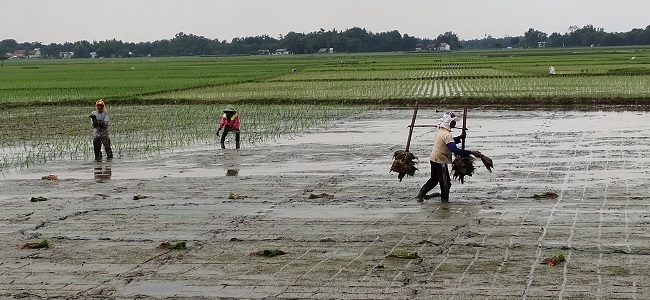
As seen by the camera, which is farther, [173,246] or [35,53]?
[35,53]

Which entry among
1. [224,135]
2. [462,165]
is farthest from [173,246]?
[224,135]

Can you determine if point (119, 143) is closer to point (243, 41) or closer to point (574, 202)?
point (574, 202)

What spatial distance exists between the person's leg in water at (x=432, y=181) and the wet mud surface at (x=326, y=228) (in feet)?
0.52

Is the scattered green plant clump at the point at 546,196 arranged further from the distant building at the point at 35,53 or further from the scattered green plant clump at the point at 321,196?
the distant building at the point at 35,53

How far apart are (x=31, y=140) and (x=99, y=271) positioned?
13.2 m

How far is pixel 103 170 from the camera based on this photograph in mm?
14531

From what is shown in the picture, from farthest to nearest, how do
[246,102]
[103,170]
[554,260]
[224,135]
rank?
[246,102], [224,135], [103,170], [554,260]

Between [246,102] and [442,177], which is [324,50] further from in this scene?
[442,177]

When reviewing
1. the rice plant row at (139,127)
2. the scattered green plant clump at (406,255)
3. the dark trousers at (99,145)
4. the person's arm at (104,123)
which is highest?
the person's arm at (104,123)

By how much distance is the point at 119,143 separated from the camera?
1875cm

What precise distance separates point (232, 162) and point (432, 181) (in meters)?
5.34

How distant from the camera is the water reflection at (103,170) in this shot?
1369cm

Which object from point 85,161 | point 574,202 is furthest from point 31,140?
point 574,202

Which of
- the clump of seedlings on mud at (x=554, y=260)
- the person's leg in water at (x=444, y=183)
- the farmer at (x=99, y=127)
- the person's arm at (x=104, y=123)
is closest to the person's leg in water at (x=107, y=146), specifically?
the farmer at (x=99, y=127)
